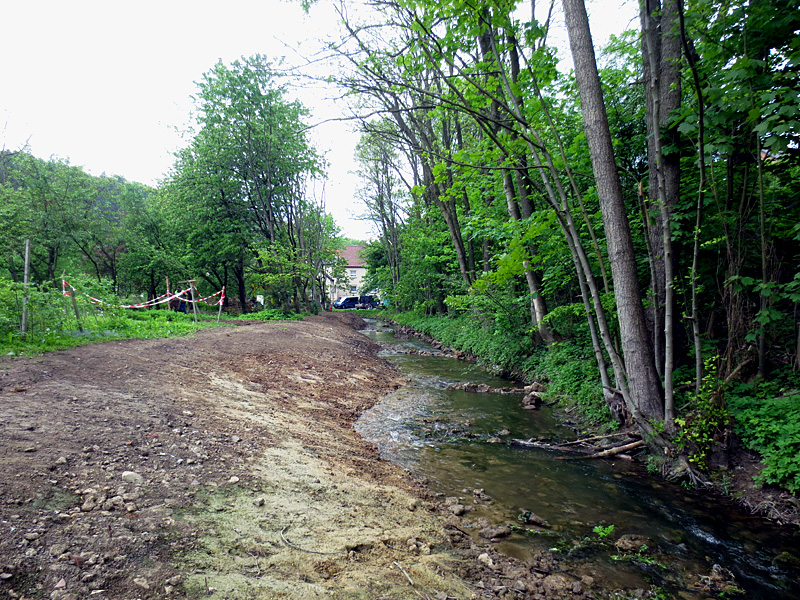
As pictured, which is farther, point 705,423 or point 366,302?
point 366,302

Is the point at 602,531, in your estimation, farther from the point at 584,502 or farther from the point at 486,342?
the point at 486,342

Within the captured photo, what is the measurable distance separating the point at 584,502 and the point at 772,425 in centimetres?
209

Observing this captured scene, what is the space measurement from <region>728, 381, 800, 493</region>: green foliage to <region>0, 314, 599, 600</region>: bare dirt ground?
8.34 feet

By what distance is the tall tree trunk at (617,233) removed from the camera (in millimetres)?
4961

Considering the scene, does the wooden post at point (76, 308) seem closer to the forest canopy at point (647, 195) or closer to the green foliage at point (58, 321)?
the green foliage at point (58, 321)

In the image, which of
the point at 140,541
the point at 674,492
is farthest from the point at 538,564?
the point at 140,541

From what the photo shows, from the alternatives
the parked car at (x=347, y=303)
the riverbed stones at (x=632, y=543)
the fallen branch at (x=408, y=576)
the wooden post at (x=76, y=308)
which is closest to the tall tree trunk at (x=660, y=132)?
the riverbed stones at (x=632, y=543)

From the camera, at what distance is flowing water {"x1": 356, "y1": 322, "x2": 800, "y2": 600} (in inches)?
118

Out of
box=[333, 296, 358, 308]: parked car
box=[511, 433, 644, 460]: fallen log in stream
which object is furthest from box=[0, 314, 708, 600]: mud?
box=[333, 296, 358, 308]: parked car

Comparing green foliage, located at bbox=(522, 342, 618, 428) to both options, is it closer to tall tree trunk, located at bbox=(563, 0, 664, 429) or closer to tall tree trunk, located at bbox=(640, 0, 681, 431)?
tall tree trunk, located at bbox=(563, 0, 664, 429)

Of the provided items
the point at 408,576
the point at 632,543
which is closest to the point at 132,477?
the point at 408,576

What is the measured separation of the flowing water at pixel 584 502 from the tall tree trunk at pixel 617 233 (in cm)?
104

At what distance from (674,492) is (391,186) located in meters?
25.1

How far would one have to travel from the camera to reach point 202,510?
263 centimetres
